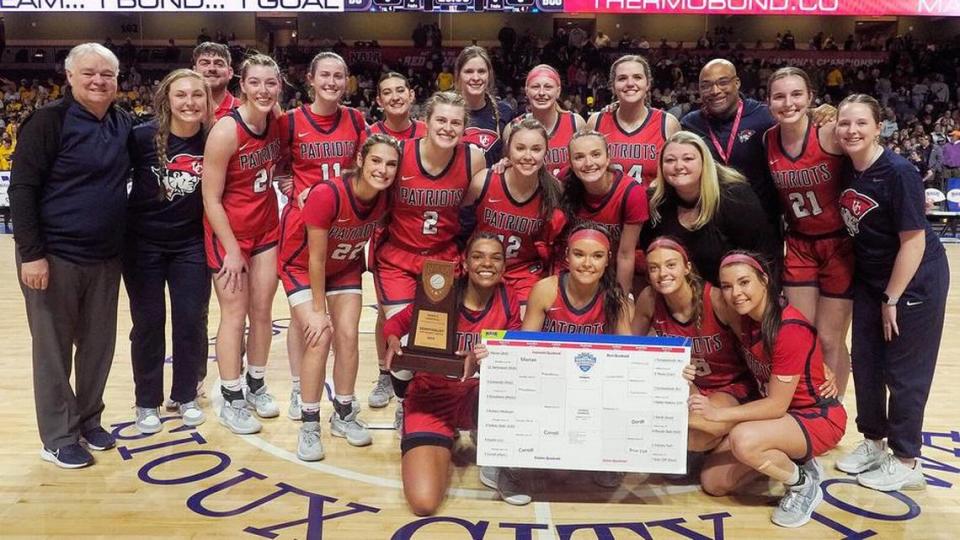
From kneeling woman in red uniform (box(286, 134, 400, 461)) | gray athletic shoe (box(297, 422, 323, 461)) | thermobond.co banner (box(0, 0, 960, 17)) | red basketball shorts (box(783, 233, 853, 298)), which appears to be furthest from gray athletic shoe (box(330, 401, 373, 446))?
thermobond.co banner (box(0, 0, 960, 17))

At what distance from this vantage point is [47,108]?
3.00 meters

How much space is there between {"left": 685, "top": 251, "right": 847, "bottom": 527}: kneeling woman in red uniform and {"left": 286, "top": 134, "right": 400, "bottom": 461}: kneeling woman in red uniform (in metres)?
1.40

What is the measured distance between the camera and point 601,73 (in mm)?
16328

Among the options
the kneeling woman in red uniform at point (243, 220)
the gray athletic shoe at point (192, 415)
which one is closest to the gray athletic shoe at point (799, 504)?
the kneeling woman in red uniform at point (243, 220)

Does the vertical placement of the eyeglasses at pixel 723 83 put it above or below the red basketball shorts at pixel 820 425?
above

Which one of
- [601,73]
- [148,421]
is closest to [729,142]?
[148,421]

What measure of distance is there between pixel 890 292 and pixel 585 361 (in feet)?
3.81

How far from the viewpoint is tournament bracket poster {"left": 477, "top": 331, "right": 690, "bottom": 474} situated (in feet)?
9.32

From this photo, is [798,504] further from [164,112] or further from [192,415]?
[164,112]

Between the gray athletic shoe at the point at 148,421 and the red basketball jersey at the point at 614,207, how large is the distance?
2092mm

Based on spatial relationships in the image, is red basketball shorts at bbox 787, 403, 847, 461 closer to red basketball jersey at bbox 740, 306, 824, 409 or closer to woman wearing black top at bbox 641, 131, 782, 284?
red basketball jersey at bbox 740, 306, 824, 409

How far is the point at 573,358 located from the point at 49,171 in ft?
6.77

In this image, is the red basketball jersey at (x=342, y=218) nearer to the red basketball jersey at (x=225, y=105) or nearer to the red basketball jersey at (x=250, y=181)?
the red basketball jersey at (x=250, y=181)

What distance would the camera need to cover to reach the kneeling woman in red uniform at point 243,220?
3432 millimetres
